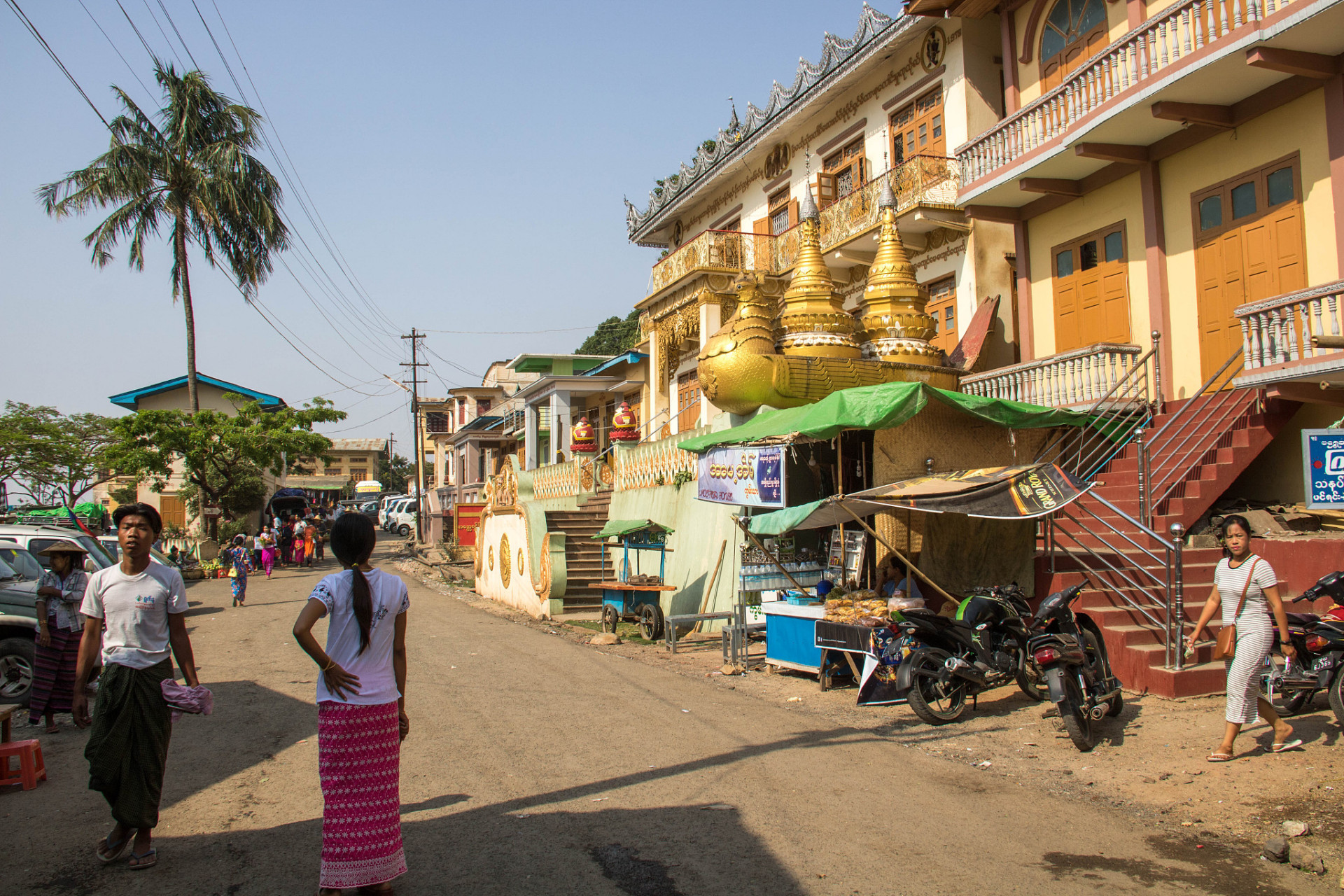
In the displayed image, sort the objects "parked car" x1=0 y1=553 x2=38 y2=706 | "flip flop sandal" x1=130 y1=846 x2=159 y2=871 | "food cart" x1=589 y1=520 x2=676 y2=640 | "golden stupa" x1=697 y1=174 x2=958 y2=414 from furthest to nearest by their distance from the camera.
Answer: "food cart" x1=589 y1=520 x2=676 y2=640, "golden stupa" x1=697 y1=174 x2=958 y2=414, "parked car" x1=0 y1=553 x2=38 y2=706, "flip flop sandal" x1=130 y1=846 x2=159 y2=871

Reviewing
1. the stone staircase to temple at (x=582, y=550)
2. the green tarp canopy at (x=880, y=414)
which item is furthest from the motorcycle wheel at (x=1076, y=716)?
the stone staircase to temple at (x=582, y=550)

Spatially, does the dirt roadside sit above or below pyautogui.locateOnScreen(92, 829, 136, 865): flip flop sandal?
below

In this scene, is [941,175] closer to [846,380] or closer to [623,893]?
[846,380]

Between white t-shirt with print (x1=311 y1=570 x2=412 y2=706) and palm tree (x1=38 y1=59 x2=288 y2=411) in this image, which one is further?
palm tree (x1=38 y1=59 x2=288 y2=411)

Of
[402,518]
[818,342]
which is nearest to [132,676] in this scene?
[818,342]

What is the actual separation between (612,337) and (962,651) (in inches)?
2180

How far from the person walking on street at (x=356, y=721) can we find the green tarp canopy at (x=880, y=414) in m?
6.62

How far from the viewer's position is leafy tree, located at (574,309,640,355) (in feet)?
198

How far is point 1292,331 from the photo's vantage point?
9883 mm

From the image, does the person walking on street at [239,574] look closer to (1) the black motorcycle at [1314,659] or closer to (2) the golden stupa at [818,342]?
(2) the golden stupa at [818,342]

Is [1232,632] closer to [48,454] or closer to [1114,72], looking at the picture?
[1114,72]

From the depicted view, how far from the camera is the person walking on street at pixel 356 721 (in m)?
4.09

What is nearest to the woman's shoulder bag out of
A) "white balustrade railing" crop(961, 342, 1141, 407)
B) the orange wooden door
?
"white balustrade railing" crop(961, 342, 1141, 407)

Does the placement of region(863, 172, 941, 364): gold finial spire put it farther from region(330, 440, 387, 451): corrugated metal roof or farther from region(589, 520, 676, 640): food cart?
region(330, 440, 387, 451): corrugated metal roof
